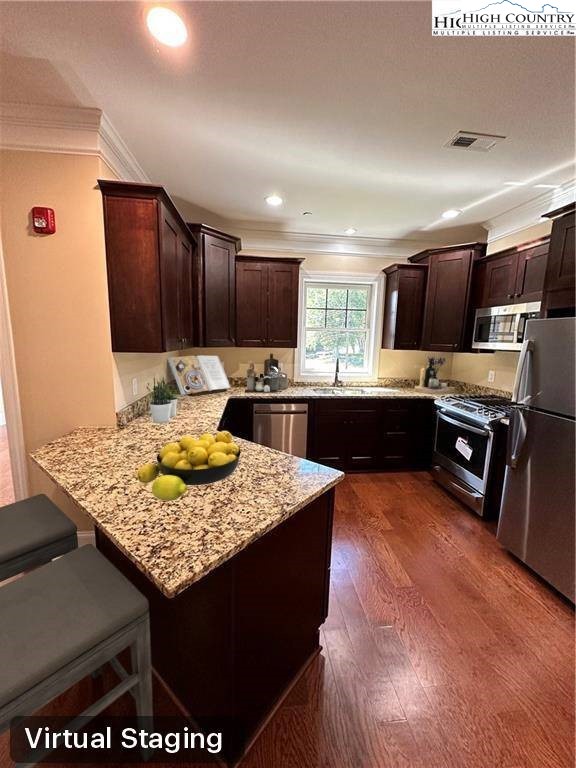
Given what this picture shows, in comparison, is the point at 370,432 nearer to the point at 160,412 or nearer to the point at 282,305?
the point at 282,305

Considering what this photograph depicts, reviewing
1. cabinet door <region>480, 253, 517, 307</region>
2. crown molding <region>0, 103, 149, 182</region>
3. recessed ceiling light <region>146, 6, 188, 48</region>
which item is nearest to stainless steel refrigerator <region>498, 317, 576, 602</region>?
cabinet door <region>480, 253, 517, 307</region>

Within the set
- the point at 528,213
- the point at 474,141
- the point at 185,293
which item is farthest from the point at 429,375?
the point at 185,293

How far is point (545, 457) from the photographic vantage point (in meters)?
1.98

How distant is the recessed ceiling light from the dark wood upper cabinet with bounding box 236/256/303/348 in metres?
2.13

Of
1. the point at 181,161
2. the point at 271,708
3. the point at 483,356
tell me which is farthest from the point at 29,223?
the point at 483,356

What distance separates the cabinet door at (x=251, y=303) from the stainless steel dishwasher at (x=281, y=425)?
80 centimetres

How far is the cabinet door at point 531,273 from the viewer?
2594 millimetres

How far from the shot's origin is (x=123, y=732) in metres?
1.21

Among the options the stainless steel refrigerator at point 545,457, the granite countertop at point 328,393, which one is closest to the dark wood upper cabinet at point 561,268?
the stainless steel refrigerator at point 545,457

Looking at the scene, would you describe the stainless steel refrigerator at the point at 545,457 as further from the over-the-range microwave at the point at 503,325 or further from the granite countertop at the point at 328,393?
the granite countertop at the point at 328,393

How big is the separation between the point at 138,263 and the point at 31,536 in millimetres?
1522

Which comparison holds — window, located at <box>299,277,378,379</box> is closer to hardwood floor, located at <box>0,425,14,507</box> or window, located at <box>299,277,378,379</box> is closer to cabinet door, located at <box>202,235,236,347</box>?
cabinet door, located at <box>202,235,236,347</box>

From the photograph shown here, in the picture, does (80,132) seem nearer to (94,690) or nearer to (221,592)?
(221,592)

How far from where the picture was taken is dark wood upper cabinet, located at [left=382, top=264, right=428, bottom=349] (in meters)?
3.68
